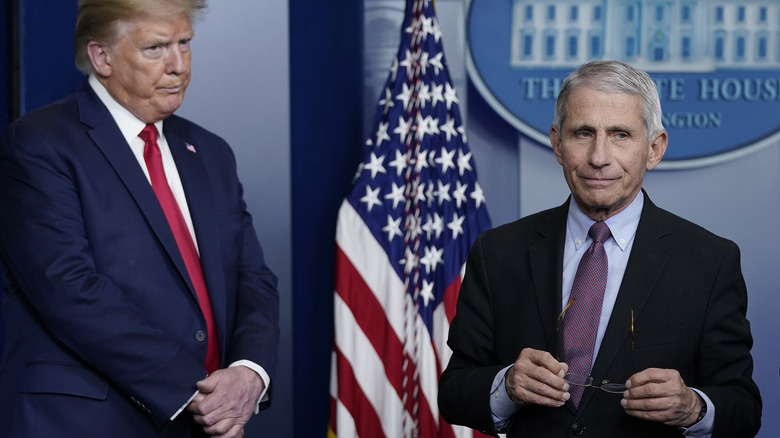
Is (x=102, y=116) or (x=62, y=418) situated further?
(x=102, y=116)

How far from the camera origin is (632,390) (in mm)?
1613

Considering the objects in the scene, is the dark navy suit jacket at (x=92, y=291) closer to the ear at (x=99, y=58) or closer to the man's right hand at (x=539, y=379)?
the ear at (x=99, y=58)

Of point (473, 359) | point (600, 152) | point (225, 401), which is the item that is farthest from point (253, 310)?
point (600, 152)

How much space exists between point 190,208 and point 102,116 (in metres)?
0.32

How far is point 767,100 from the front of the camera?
3723 millimetres

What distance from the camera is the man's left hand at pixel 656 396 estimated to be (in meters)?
1.60

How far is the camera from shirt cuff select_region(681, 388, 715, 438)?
1.69 metres

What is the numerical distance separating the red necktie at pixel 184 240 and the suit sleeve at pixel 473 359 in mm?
640

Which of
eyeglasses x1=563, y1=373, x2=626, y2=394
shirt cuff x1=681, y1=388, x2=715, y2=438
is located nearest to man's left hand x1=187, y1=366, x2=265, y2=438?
eyeglasses x1=563, y1=373, x2=626, y2=394

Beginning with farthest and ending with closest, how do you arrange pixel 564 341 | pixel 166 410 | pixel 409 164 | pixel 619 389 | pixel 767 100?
→ pixel 767 100 < pixel 409 164 < pixel 166 410 < pixel 564 341 < pixel 619 389

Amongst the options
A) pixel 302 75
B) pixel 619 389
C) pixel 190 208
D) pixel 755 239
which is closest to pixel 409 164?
pixel 302 75

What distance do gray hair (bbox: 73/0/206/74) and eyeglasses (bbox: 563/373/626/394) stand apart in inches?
53.1

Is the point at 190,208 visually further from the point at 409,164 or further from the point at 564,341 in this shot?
the point at 409,164

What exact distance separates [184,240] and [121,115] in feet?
1.19
